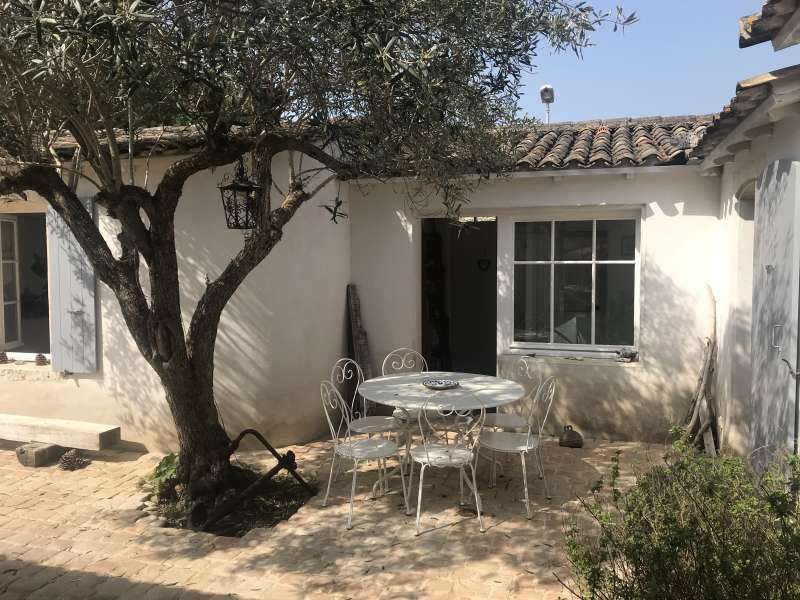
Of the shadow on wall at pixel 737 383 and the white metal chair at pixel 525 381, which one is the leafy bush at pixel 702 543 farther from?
the white metal chair at pixel 525 381

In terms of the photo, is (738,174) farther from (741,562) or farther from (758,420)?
(741,562)

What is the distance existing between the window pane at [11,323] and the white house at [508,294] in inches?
24.3

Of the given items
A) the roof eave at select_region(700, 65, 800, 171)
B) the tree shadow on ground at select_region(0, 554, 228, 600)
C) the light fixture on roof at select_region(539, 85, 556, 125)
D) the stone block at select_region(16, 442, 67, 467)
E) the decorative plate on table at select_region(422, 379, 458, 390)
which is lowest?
the tree shadow on ground at select_region(0, 554, 228, 600)

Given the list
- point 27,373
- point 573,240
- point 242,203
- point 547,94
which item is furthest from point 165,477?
point 547,94

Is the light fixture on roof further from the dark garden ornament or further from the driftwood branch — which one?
the dark garden ornament

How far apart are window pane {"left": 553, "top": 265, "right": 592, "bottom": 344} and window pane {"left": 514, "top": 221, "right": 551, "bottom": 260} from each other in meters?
0.30

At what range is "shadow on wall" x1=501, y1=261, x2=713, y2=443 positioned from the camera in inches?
286

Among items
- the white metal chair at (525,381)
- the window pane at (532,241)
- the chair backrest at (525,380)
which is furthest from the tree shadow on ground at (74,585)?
the window pane at (532,241)

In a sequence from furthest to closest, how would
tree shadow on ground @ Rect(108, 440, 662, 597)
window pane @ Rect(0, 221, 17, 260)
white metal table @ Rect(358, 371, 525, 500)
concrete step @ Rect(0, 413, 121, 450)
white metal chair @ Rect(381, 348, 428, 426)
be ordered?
window pane @ Rect(0, 221, 17, 260)
white metal chair @ Rect(381, 348, 428, 426)
concrete step @ Rect(0, 413, 121, 450)
white metal table @ Rect(358, 371, 525, 500)
tree shadow on ground @ Rect(108, 440, 662, 597)

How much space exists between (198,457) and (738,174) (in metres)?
5.96

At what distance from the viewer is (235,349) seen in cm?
720

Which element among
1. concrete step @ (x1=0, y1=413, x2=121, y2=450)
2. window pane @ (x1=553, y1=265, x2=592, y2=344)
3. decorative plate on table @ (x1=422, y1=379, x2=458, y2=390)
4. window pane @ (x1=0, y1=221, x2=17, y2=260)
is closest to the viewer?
decorative plate on table @ (x1=422, y1=379, x2=458, y2=390)

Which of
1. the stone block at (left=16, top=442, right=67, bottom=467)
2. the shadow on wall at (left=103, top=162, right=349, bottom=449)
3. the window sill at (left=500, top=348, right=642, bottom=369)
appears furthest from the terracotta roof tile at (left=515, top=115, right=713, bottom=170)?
the stone block at (left=16, top=442, right=67, bottom=467)

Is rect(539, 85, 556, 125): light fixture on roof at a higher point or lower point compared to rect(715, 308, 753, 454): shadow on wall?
higher
